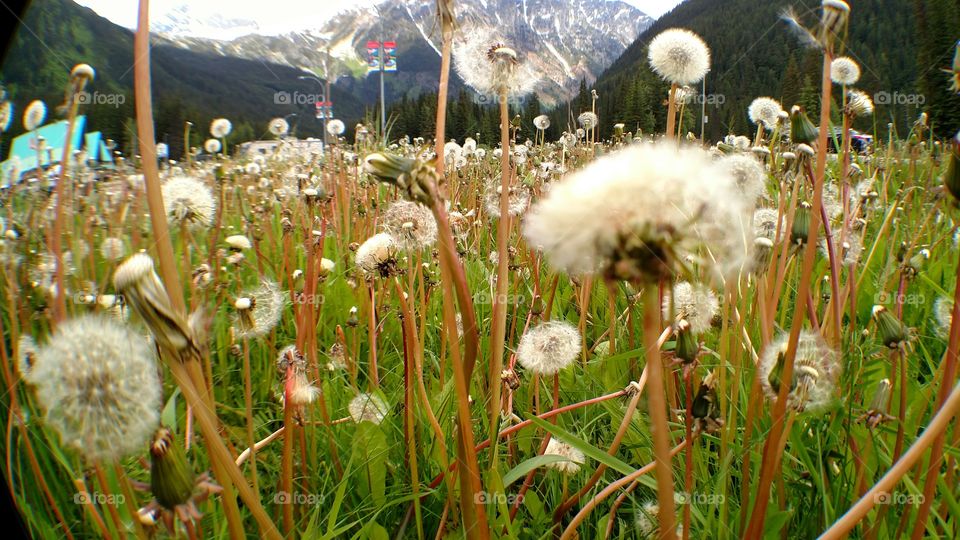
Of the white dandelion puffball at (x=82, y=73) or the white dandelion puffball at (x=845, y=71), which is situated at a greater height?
the white dandelion puffball at (x=845, y=71)

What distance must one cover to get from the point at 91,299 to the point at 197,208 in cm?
39

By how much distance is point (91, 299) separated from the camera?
136 cm

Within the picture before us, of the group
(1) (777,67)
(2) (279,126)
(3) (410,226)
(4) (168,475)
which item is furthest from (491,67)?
(1) (777,67)

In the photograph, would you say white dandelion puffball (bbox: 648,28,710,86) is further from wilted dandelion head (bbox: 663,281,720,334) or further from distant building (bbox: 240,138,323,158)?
distant building (bbox: 240,138,323,158)

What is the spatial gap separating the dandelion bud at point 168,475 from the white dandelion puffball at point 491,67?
1.05m

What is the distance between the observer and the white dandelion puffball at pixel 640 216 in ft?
1.48

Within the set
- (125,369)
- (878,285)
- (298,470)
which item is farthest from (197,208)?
(878,285)

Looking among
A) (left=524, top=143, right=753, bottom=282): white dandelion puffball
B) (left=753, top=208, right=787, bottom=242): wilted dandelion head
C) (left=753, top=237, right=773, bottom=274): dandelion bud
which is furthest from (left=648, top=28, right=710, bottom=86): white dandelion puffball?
(left=524, top=143, right=753, bottom=282): white dandelion puffball

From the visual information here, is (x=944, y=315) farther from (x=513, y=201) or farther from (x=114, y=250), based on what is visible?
(x=114, y=250)

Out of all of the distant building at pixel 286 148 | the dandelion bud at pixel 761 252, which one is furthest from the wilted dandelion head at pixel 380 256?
the distant building at pixel 286 148

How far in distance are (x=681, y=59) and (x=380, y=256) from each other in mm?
1119

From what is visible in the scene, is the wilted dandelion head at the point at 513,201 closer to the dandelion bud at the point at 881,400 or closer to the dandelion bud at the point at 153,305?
the dandelion bud at the point at 881,400

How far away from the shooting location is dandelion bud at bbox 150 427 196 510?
0.62 meters

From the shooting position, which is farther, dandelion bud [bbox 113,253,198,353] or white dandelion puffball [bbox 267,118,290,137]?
white dandelion puffball [bbox 267,118,290,137]
